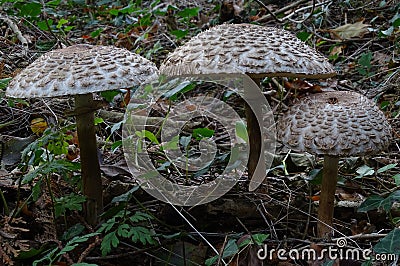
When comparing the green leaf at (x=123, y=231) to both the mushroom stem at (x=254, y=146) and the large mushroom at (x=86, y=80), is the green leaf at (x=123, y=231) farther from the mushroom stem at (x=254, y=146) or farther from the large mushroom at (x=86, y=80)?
the mushroom stem at (x=254, y=146)

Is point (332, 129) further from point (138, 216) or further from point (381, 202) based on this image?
point (138, 216)

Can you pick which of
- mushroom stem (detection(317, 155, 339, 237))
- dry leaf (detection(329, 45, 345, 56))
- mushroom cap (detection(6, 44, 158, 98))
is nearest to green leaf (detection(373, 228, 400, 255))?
mushroom stem (detection(317, 155, 339, 237))

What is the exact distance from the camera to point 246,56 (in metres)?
2.01

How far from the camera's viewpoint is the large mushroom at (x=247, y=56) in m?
1.98

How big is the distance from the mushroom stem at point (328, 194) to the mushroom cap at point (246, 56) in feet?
1.57

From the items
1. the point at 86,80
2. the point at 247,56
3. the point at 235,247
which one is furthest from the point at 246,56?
the point at 235,247

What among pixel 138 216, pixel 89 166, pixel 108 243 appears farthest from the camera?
Result: pixel 89 166

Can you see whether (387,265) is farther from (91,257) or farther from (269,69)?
(91,257)

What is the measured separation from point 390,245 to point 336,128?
0.60 m

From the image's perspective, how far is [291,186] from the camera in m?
A: 2.86

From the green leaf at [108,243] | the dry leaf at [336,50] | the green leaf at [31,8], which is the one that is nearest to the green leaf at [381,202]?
the green leaf at [108,243]

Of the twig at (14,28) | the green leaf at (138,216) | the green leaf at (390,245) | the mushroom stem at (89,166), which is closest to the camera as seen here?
the green leaf at (390,245)

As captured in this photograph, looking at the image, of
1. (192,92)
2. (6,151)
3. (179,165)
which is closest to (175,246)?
(179,165)

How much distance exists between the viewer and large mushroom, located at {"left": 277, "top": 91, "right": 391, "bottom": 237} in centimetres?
200
